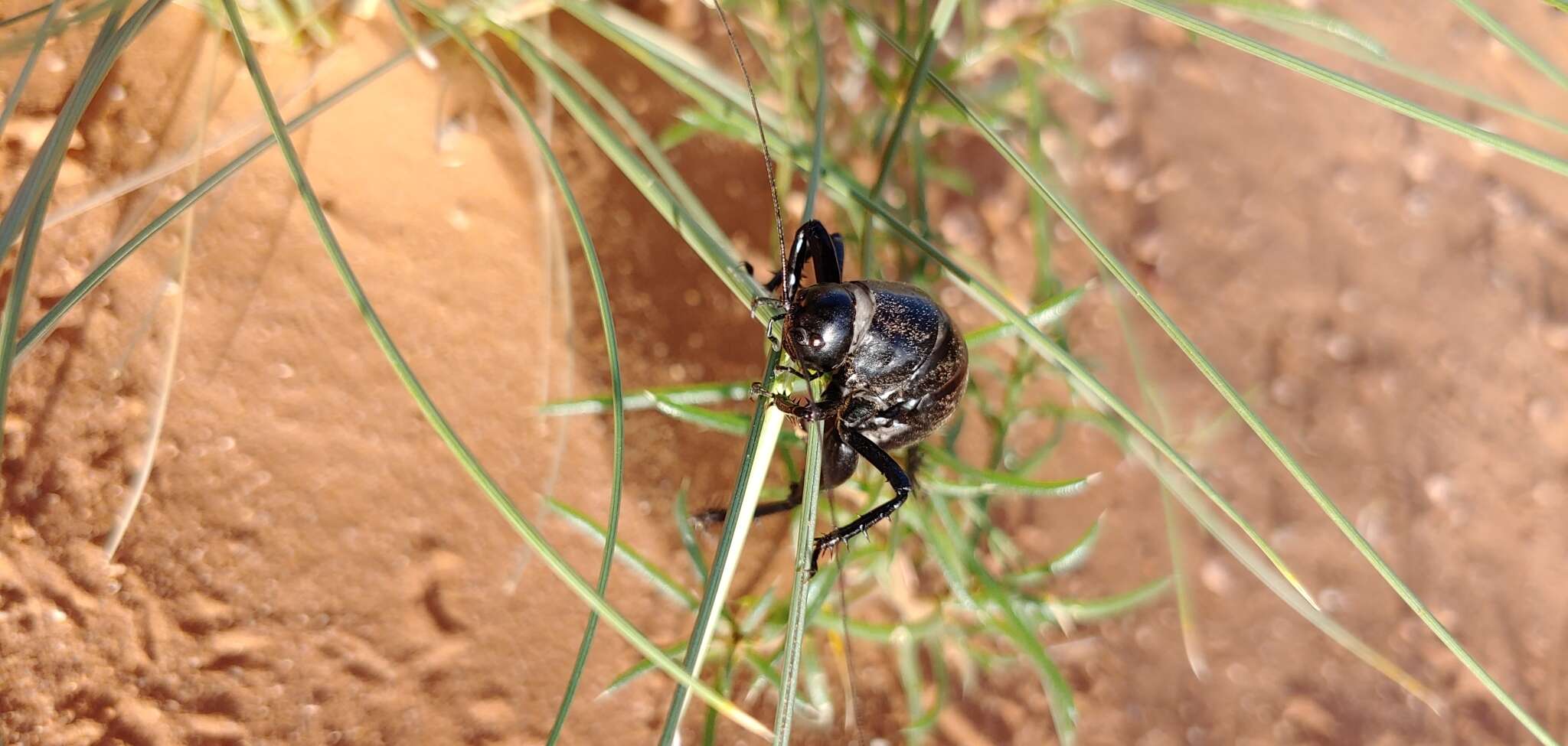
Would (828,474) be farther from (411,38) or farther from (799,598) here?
(411,38)

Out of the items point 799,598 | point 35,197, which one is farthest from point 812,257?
point 35,197

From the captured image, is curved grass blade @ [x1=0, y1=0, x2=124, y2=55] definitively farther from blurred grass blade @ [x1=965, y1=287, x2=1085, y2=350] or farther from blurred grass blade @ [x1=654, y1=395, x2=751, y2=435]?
blurred grass blade @ [x1=965, y1=287, x2=1085, y2=350]

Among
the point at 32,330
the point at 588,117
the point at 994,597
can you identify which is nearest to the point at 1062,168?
the point at 994,597

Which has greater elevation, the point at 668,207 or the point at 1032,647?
the point at 668,207

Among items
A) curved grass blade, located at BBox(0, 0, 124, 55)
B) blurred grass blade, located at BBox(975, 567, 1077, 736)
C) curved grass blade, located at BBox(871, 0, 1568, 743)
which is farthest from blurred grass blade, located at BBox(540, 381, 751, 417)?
curved grass blade, located at BBox(0, 0, 124, 55)

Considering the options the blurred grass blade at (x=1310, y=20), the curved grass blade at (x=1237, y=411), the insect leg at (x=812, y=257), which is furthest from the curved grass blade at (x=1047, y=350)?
the blurred grass blade at (x=1310, y=20)

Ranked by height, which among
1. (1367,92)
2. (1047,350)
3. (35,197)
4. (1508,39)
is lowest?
(1508,39)
